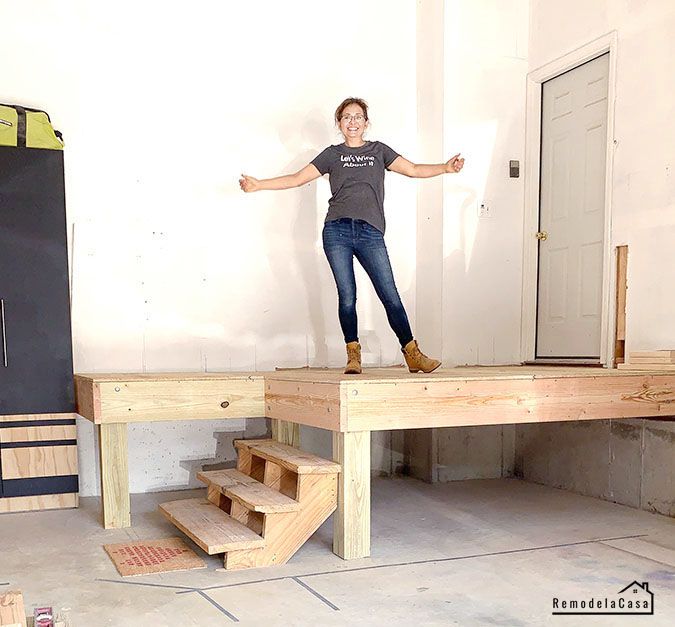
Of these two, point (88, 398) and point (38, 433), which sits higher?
point (88, 398)

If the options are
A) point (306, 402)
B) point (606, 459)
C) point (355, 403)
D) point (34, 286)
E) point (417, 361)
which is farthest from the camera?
point (606, 459)

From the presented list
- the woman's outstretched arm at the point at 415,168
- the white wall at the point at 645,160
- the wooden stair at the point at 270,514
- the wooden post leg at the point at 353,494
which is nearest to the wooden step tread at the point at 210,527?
the wooden stair at the point at 270,514

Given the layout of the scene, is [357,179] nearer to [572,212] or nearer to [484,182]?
[484,182]

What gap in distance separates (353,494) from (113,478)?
4.21ft

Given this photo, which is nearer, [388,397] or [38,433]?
[388,397]

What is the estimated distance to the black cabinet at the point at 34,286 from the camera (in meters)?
3.64

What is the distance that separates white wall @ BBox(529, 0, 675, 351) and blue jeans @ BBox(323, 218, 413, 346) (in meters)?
1.32

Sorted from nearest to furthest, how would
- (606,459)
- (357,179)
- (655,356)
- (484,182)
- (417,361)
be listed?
(417,361), (655,356), (357,179), (606,459), (484,182)

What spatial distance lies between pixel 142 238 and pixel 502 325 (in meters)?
2.42

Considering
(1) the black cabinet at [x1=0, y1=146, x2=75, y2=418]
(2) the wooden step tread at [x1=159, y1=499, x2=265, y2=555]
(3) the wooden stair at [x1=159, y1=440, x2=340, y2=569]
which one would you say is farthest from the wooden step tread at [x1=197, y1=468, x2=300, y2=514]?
(1) the black cabinet at [x1=0, y1=146, x2=75, y2=418]

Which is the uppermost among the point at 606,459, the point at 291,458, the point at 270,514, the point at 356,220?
the point at 356,220

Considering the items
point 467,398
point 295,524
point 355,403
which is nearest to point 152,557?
point 295,524

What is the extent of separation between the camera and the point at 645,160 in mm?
3725

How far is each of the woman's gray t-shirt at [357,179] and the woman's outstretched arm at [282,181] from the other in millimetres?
38
